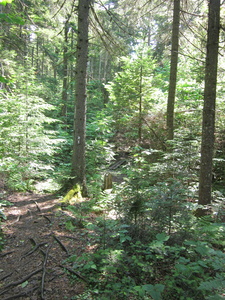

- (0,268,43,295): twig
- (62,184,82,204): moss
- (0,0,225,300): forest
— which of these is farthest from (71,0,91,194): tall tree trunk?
(0,268,43,295): twig

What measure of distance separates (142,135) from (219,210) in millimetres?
7777

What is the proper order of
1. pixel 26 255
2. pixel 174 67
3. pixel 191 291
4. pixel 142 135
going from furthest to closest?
pixel 142 135, pixel 174 67, pixel 26 255, pixel 191 291

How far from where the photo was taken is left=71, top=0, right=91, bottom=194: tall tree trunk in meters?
6.48

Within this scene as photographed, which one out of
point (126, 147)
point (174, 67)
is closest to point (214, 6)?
point (174, 67)

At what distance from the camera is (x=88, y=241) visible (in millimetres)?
4059

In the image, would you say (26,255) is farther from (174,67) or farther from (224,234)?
(174,67)

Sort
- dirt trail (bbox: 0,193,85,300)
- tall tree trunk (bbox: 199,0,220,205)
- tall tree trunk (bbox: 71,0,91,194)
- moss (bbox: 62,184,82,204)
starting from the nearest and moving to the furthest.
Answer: dirt trail (bbox: 0,193,85,300)
tall tree trunk (bbox: 199,0,220,205)
moss (bbox: 62,184,82,204)
tall tree trunk (bbox: 71,0,91,194)

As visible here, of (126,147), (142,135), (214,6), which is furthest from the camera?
(126,147)

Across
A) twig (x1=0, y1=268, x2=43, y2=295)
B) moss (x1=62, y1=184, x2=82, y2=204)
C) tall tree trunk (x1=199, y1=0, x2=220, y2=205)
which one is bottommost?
twig (x1=0, y1=268, x2=43, y2=295)

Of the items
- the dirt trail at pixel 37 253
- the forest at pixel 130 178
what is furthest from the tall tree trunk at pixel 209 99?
the dirt trail at pixel 37 253

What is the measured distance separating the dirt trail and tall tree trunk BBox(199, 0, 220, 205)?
337cm

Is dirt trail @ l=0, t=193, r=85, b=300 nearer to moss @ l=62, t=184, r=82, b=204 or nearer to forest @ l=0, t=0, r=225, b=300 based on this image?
forest @ l=0, t=0, r=225, b=300

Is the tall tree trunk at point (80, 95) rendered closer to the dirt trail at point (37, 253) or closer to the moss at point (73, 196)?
the moss at point (73, 196)

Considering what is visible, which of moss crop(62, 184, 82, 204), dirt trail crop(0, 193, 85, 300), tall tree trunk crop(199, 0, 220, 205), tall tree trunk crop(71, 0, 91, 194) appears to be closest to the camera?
dirt trail crop(0, 193, 85, 300)
